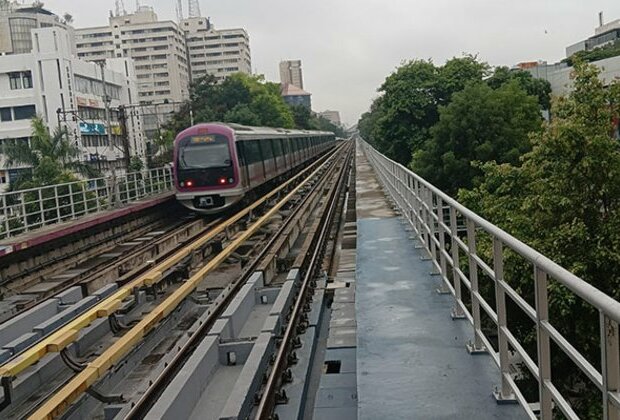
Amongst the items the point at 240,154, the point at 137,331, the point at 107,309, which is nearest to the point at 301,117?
the point at 240,154

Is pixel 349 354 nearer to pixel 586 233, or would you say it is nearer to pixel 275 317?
pixel 275 317

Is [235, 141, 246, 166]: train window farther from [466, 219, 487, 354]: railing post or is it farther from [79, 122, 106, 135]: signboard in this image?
[79, 122, 106, 135]: signboard

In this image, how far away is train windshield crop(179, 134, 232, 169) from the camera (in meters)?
17.6

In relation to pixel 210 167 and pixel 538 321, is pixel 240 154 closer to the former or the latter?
pixel 210 167

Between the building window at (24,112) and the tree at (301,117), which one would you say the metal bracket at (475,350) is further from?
the tree at (301,117)

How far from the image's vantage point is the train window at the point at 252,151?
1894cm

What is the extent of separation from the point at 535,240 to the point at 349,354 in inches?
225

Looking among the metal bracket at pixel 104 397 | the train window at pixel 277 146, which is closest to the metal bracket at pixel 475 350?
the metal bracket at pixel 104 397

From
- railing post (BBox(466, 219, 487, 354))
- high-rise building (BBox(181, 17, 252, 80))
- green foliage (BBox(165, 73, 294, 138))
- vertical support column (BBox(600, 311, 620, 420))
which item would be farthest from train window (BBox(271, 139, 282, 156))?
high-rise building (BBox(181, 17, 252, 80))

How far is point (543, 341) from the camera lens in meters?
2.77

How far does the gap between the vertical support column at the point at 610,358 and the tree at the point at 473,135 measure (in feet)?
70.1

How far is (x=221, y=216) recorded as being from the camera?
18.4 metres

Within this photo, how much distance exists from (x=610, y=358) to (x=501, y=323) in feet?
5.12

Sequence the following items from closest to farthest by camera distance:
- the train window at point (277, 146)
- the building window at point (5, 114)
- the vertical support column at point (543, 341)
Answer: the vertical support column at point (543, 341) < the train window at point (277, 146) < the building window at point (5, 114)
